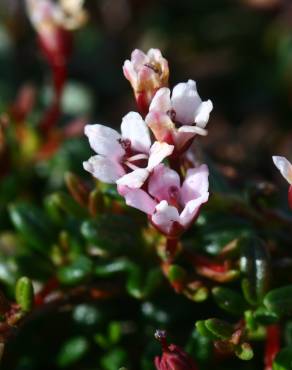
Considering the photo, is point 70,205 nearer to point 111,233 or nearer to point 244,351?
point 111,233

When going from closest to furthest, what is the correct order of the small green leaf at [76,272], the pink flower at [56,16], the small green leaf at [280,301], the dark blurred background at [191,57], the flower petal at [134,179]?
Result: the flower petal at [134,179]
the small green leaf at [280,301]
the small green leaf at [76,272]
the pink flower at [56,16]
the dark blurred background at [191,57]

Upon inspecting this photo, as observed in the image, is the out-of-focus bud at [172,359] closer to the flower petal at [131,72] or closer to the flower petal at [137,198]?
the flower petal at [137,198]

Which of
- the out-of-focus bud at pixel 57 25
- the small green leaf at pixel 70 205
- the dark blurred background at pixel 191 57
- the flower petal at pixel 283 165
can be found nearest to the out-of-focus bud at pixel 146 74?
the flower petal at pixel 283 165

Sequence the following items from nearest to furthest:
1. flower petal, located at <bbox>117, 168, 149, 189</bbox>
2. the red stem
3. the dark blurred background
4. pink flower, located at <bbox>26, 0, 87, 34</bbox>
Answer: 1. flower petal, located at <bbox>117, 168, 149, 189</bbox>
2. the red stem
3. pink flower, located at <bbox>26, 0, 87, 34</bbox>
4. the dark blurred background

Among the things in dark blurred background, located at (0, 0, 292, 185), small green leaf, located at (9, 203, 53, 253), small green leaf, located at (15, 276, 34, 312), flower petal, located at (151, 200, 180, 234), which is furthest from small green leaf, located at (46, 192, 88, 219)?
dark blurred background, located at (0, 0, 292, 185)

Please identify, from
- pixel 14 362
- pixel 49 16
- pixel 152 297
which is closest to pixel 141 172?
pixel 152 297

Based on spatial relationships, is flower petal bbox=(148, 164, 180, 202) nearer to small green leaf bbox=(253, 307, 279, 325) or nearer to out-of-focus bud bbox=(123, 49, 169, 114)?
out-of-focus bud bbox=(123, 49, 169, 114)
